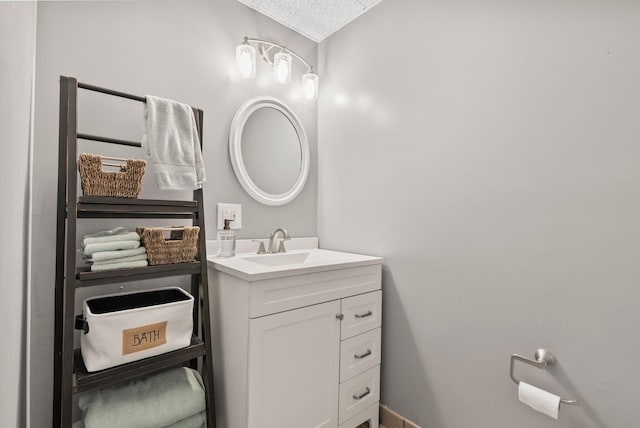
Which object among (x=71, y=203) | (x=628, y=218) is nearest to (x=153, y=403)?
(x=71, y=203)

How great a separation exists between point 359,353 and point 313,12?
1.91m

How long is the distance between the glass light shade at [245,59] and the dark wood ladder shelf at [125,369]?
4.45ft

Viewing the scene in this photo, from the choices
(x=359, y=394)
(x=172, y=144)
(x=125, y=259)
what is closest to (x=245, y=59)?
(x=172, y=144)

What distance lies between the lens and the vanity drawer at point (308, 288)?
1.12 meters

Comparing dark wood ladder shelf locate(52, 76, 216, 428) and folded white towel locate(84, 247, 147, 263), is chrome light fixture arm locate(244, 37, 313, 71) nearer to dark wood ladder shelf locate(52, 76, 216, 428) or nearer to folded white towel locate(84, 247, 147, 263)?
dark wood ladder shelf locate(52, 76, 216, 428)

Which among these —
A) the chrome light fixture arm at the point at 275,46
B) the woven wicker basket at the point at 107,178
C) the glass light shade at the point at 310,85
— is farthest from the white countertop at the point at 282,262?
the chrome light fixture arm at the point at 275,46

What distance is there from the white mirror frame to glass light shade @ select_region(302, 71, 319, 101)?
0.52 ft

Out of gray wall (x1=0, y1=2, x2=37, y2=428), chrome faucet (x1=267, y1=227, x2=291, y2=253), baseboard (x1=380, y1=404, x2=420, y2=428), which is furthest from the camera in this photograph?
chrome faucet (x1=267, y1=227, x2=291, y2=253)

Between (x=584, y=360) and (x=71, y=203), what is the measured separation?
5.82 ft

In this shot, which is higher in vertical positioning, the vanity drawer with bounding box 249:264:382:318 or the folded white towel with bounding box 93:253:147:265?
the folded white towel with bounding box 93:253:147:265

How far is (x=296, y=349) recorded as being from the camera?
1212 millimetres

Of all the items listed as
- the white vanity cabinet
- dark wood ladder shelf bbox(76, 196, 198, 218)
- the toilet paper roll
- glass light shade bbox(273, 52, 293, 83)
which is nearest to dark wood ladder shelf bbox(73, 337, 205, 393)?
the white vanity cabinet

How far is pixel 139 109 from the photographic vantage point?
136 centimetres

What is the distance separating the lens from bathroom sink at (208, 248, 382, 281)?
1.14 metres
